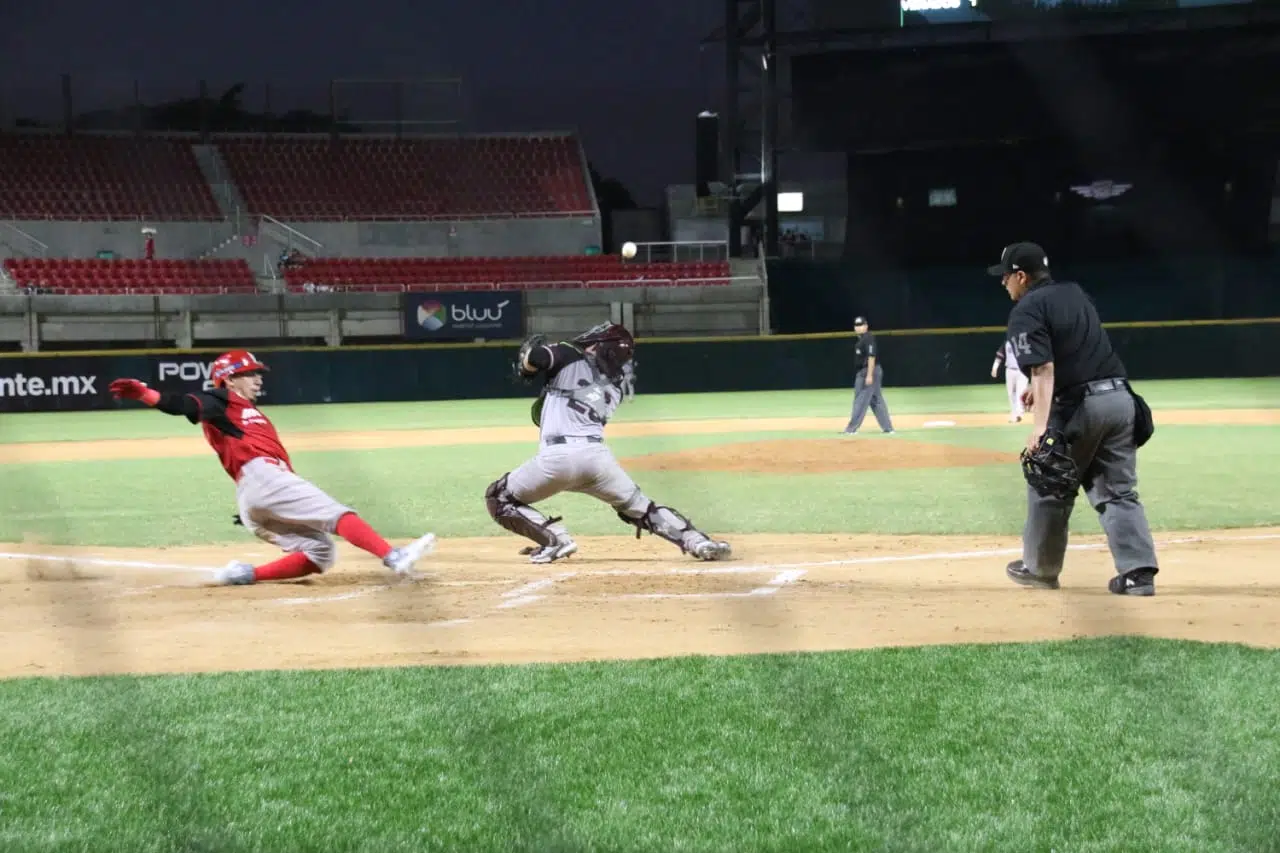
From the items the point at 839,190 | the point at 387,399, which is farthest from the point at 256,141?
the point at 839,190

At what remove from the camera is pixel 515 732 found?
4.86 metres

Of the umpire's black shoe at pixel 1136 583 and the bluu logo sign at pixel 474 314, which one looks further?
the bluu logo sign at pixel 474 314

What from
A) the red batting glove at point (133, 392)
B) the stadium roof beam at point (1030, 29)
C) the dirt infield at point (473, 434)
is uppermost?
the stadium roof beam at point (1030, 29)

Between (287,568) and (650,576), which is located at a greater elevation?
(287,568)

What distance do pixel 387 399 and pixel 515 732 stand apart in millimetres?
28971

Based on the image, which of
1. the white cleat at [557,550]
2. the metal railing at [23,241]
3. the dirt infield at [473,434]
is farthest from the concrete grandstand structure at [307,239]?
the white cleat at [557,550]

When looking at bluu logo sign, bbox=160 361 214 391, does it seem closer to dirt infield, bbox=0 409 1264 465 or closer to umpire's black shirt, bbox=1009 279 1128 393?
dirt infield, bbox=0 409 1264 465

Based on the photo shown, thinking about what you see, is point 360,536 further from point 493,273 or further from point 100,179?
point 100,179

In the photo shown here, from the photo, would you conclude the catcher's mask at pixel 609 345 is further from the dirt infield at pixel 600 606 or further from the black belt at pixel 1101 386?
the black belt at pixel 1101 386

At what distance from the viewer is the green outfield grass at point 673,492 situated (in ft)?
37.7

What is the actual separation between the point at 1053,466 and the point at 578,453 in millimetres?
2895

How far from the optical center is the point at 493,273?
1534 inches

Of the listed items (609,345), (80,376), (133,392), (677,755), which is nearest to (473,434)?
(80,376)

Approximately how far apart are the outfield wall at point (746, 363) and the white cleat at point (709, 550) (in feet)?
80.3
